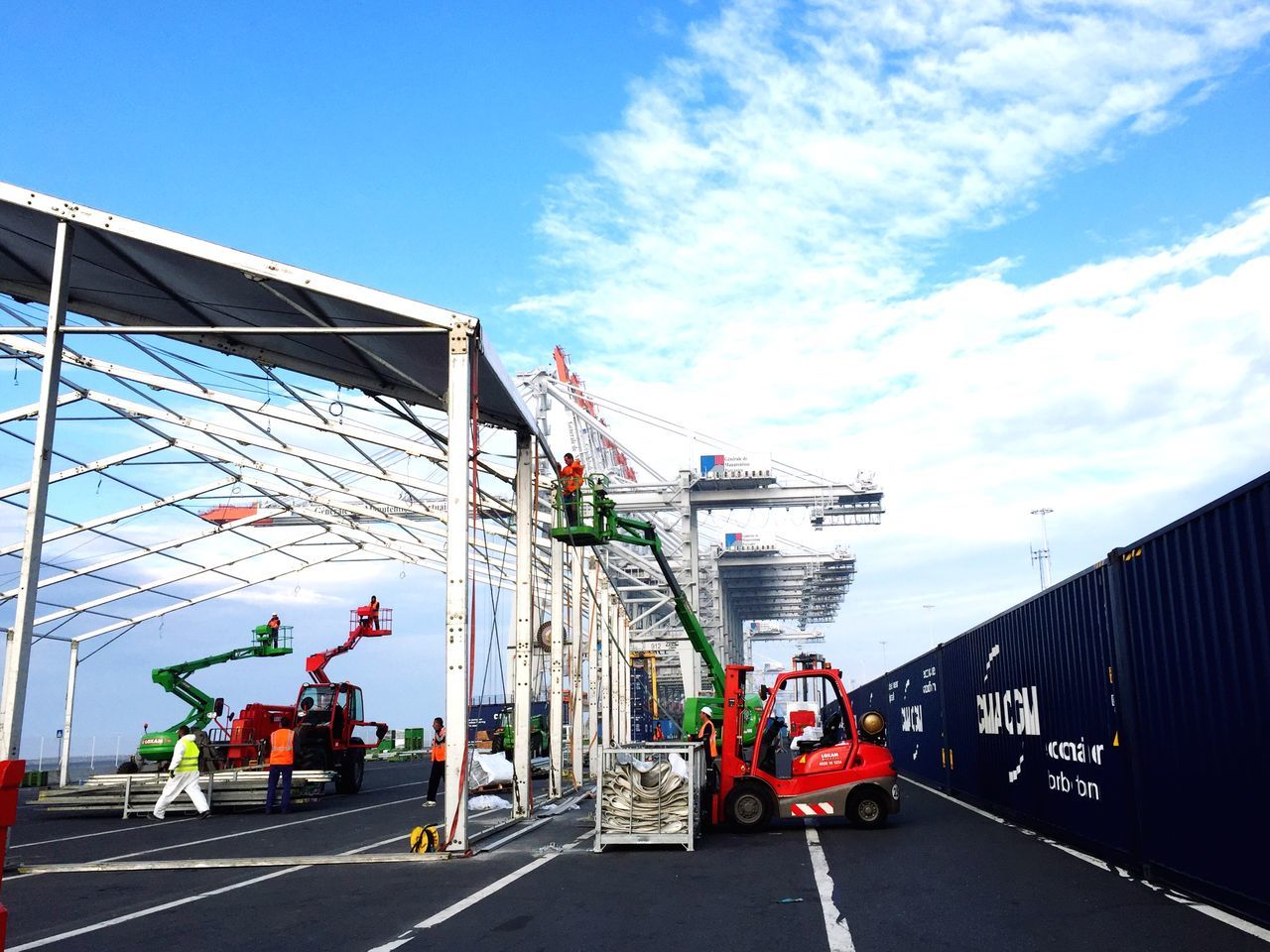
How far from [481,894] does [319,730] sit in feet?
52.6

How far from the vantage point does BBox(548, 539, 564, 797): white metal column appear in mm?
18125

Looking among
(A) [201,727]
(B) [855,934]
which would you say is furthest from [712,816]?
(A) [201,727]

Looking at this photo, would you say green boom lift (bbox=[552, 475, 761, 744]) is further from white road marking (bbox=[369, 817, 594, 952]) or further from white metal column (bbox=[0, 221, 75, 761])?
white metal column (bbox=[0, 221, 75, 761])

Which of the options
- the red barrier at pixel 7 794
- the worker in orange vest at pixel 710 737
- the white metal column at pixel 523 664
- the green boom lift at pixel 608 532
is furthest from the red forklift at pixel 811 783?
the red barrier at pixel 7 794

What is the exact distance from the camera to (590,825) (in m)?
14.8

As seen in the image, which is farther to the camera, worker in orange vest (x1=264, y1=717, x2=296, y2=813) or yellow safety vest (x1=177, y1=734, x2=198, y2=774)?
worker in orange vest (x1=264, y1=717, x2=296, y2=813)

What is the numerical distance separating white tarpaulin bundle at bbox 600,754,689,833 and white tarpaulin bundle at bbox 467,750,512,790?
9004 mm

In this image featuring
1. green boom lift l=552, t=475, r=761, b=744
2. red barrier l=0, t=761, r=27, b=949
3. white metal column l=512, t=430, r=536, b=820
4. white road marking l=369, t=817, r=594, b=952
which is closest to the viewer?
red barrier l=0, t=761, r=27, b=949

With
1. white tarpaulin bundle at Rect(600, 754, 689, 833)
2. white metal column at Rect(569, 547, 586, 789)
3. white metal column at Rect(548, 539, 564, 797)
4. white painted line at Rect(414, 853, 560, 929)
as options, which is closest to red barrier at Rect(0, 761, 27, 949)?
white painted line at Rect(414, 853, 560, 929)

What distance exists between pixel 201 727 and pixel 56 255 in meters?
16.0

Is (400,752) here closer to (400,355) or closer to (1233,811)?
(400,355)

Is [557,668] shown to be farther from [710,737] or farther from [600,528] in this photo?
[710,737]

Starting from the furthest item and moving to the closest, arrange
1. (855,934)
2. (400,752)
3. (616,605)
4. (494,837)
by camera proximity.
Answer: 1. (400,752)
2. (616,605)
3. (494,837)
4. (855,934)

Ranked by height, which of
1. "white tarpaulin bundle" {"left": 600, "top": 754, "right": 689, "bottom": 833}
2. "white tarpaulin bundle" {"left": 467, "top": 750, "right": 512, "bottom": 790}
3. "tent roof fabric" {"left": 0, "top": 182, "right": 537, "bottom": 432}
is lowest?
"white tarpaulin bundle" {"left": 467, "top": 750, "right": 512, "bottom": 790}
